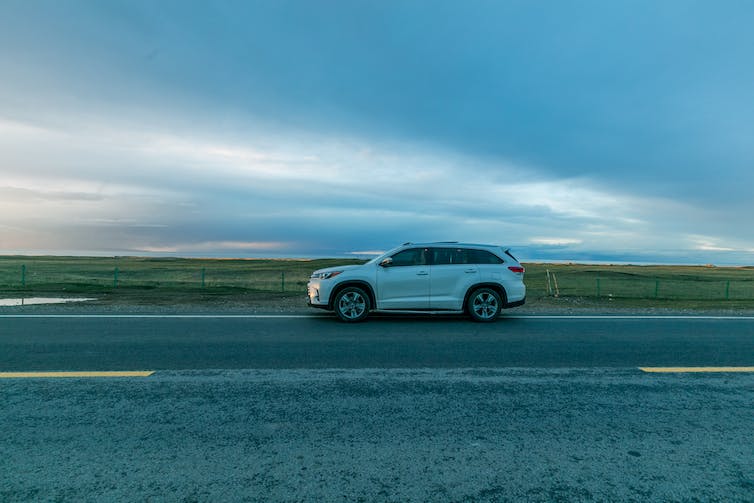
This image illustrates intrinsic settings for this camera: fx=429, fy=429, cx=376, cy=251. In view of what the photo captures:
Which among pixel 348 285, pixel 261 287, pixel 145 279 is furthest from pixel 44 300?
pixel 145 279

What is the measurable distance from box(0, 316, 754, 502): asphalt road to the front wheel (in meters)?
2.54

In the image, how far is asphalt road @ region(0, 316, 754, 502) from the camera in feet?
9.35

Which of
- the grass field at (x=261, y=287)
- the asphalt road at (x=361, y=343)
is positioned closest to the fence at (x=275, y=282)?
the grass field at (x=261, y=287)

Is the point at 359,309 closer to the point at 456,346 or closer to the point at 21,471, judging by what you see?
the point at 456,346

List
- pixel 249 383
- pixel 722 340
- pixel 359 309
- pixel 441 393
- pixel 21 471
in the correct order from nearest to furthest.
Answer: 1. pixel 21 471
2. pixel 441 393
3. pixel 249 383
4. pixel 722 340
5. pixel 359 309

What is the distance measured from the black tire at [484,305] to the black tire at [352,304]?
239cm

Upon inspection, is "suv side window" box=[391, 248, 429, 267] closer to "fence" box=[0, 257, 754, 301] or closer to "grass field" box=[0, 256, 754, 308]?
"grass field" box=[0, 256, 754, 308]

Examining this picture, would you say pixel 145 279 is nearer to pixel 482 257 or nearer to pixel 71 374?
pixel 482 257

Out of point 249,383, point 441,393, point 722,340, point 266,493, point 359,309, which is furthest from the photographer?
point 359,309

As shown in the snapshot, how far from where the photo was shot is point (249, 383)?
196 inches

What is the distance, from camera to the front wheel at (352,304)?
32.0ft

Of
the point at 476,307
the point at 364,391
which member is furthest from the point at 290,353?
the point at 476,307

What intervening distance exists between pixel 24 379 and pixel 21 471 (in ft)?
8.72

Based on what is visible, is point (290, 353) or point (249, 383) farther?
point (290, 353)
